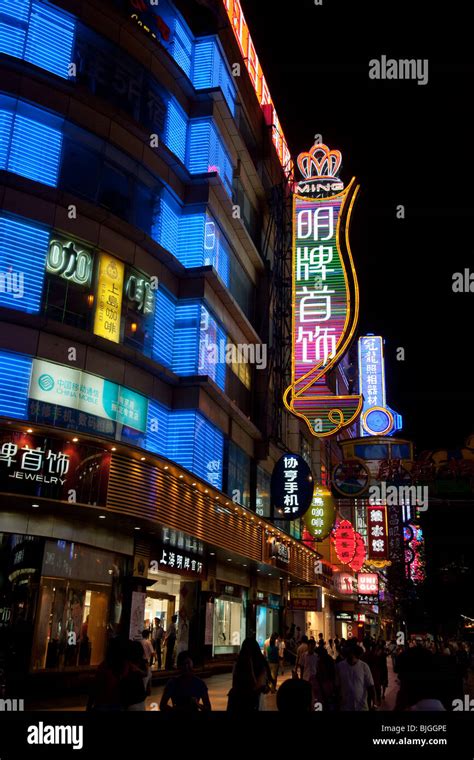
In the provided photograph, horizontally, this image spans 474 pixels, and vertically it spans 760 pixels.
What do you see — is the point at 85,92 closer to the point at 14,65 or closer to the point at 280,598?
the point at 14,65

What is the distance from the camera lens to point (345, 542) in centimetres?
3800

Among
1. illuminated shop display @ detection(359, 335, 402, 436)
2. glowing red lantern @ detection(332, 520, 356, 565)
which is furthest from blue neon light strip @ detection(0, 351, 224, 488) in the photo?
illuminated shop display @ detection(359, 335, 402, 436)

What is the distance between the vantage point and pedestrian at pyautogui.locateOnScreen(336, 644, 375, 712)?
997 cm

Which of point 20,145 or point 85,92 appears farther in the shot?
point 85,92

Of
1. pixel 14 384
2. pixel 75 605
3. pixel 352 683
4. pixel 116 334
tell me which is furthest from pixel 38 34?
pixel 352 683

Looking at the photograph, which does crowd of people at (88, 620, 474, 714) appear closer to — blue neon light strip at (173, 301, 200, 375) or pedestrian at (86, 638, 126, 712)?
pedestrian at (86, 638, 126, 712)

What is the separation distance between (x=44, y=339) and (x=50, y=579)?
18.3ft

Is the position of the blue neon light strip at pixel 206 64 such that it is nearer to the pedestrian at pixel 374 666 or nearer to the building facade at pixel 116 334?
the building facade at pixel 116 334

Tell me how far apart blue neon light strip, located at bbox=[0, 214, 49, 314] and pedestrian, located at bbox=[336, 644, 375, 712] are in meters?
10.5

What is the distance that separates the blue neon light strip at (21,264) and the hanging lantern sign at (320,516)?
19717 millimetres

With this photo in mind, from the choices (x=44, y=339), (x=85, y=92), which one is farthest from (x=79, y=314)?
(x=85, y=92)

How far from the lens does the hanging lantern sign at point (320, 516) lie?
31.6m

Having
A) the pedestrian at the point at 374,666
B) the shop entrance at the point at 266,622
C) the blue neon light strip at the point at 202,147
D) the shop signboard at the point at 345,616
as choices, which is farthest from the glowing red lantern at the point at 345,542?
the blue neon light strip at the point at 202,147

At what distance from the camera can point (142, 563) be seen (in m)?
17.7
